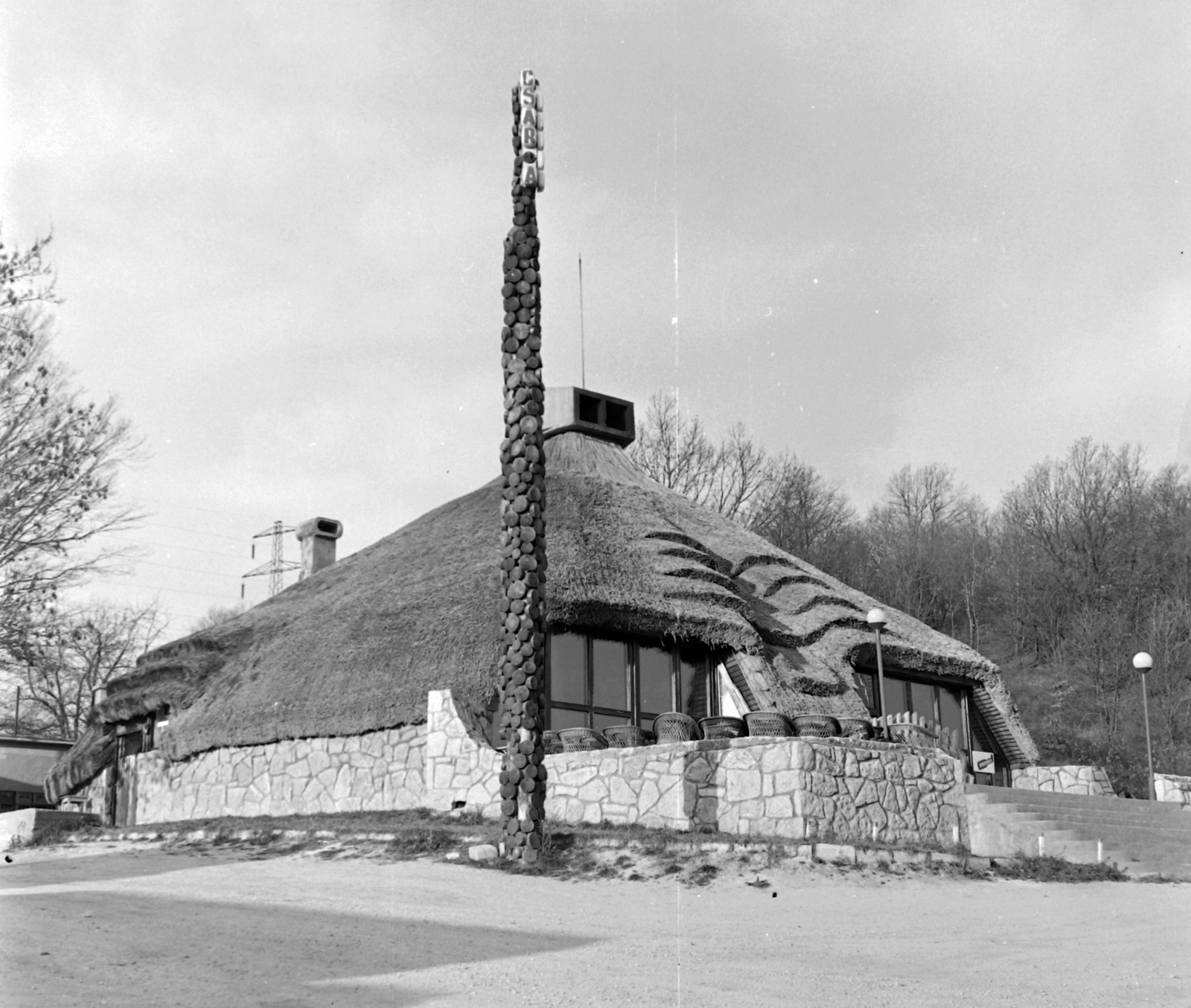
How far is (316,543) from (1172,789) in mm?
17010

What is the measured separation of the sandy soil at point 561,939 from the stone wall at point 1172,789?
22.6ft

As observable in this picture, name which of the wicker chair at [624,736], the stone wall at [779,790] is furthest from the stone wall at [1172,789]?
the wicker chair at [624,736]

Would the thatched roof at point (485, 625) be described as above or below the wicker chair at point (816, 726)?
above

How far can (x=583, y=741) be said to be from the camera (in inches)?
607

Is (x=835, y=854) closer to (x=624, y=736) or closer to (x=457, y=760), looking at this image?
(x=624, y=736)

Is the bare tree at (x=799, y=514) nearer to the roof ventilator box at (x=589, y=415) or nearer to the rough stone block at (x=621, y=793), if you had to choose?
the roof ventilator box at (x=589, y=415)

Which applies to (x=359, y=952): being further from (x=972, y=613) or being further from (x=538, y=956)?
(x=972, y=613)

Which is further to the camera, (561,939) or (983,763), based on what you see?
(983,763)

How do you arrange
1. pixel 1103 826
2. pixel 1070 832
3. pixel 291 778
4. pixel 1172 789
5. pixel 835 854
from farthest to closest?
pixel 1172 789 < pixel 291 778 < pixel 1103 826 < pixel 1070 832 < pixel 835 854

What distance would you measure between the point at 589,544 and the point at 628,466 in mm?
6352

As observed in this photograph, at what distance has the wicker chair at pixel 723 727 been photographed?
50.7 ft

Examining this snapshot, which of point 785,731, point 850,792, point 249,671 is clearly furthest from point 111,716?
point 850,792

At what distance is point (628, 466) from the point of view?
1005 inches

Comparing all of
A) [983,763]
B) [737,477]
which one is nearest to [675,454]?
[737,477]
